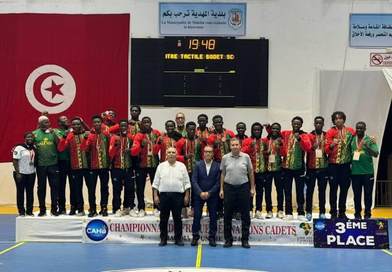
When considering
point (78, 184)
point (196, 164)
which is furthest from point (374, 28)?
point (78, 184)

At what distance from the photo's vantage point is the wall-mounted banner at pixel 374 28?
43.4 feet

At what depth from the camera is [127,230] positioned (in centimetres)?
949

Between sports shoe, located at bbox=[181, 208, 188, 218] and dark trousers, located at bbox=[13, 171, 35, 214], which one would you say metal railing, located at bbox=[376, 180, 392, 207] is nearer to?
sports shoe, located at bbox=[181, 208, 188, 218]

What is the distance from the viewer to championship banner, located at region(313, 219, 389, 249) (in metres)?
9.11

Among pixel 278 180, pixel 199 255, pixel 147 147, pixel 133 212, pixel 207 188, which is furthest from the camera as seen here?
pixel 133 212

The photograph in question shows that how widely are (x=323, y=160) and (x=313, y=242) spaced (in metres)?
1.38

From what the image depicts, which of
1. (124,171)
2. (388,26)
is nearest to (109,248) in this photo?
(124,171)

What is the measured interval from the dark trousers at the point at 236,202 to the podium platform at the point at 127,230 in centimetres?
39

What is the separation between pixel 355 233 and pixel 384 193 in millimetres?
6000

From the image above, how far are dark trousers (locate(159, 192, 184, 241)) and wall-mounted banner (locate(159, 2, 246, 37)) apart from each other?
5.36 meters

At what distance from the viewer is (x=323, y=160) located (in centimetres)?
933

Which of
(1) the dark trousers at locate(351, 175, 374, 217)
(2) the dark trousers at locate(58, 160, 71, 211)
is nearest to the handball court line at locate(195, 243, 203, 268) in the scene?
(2) the dark trousers at locate(58, 160, 71, 211)

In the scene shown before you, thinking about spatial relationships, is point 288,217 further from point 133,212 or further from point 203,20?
point 203,20

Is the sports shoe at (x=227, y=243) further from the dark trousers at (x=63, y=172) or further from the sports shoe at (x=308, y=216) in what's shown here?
the dark trousers at (x=63, y=172)
